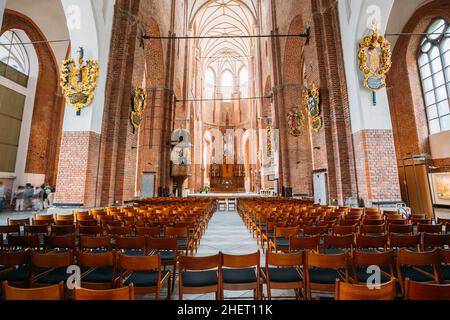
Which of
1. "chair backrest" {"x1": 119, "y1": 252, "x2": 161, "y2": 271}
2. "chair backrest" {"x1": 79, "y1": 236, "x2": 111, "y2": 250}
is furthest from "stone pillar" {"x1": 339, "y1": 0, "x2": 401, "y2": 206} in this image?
"chair backrest" {"x1": 79, "y1": 236, "x2": 111, "y2": 250}

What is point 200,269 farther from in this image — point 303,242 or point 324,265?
point 303,242

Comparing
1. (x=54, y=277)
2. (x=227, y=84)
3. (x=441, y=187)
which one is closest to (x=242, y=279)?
(x=54, y=277)

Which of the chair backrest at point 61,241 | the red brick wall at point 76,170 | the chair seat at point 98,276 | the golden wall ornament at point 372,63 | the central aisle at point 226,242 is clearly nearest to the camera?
the chair seat at point 98,276

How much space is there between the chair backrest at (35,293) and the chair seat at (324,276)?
7.12ft

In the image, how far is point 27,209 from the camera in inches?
436

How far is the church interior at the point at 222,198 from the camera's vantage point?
2.29m

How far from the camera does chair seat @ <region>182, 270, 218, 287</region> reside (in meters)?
2.23

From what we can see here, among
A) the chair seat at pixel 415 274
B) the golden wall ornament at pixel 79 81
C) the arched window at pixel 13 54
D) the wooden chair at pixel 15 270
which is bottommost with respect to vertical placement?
the chair seat at pixel 415 274

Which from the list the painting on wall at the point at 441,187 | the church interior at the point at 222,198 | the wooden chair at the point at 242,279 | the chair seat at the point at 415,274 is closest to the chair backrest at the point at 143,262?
the church interior at the point at 222,198

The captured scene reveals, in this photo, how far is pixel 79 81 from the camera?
7375 mm

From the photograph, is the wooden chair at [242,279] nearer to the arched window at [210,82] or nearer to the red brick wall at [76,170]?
the red brick wall at [76,170]

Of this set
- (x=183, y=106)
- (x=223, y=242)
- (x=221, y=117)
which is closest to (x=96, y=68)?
(x=223, y=242)

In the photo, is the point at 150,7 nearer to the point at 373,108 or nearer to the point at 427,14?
the point at 373,108

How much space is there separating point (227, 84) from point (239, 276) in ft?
132
